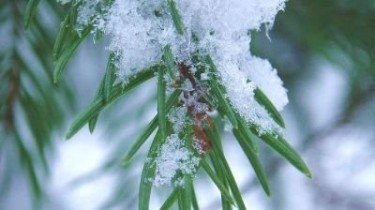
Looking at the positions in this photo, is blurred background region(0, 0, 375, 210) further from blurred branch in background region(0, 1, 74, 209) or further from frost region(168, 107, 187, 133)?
frost region(168, 107, 187, 133)

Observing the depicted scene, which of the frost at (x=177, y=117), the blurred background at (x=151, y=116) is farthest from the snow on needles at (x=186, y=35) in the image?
the blurred background at (x=151, y=116)

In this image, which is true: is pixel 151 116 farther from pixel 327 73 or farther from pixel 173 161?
pixel 173 161

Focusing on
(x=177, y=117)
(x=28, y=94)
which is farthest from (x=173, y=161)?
(x=28, y=94)

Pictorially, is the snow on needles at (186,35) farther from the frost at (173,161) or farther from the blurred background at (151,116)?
the blurred background at (151,116)

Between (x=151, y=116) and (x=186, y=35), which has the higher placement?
(x=186, y=35)

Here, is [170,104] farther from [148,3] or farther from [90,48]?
[90,48]

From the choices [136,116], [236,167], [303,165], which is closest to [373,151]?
[236,167]

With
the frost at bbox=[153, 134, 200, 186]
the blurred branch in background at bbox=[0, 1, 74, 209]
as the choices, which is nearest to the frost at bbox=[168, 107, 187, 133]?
the frost at bbox=[153, 134, 200, 186]
